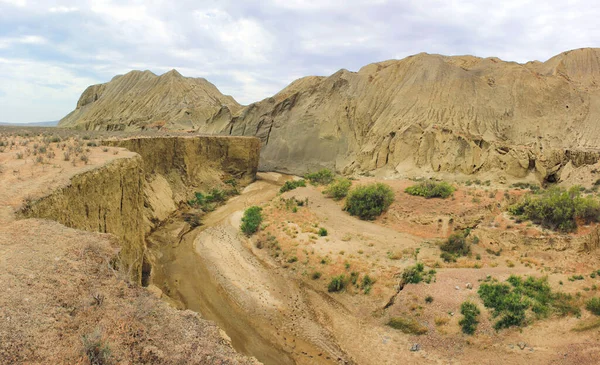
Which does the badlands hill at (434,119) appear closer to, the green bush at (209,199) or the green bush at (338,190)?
the green bush at (338,190)

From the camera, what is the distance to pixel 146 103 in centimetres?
5416

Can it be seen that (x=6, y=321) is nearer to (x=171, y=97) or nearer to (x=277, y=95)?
(x=277, y=95)

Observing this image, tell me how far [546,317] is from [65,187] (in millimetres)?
14552

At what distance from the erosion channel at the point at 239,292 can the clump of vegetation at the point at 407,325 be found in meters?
2.18

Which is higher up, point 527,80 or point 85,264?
point 527,80

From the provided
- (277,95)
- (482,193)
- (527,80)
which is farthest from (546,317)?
(277,95)

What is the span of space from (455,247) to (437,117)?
2173 cm

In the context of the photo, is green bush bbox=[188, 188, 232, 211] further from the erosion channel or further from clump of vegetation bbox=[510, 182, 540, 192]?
clump of vegetation bbox=[510, 182, 540, 192]

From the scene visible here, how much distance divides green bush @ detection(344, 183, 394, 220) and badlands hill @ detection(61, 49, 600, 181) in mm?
10057

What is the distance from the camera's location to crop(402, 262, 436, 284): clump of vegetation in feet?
44.5

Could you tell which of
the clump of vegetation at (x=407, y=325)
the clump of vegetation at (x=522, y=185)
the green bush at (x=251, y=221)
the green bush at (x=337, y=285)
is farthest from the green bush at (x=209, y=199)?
the clump of vegetation at (x=522, y=185)

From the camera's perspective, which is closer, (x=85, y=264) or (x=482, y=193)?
(x=85, y=264)

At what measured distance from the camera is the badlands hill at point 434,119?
1134 inches

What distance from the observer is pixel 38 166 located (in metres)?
10.8
